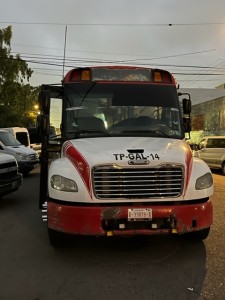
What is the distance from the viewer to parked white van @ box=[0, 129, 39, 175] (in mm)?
16828

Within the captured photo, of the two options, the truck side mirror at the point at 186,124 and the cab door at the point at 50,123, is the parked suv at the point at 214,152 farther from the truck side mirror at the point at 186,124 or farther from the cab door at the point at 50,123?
the cab door at the point at 50,123

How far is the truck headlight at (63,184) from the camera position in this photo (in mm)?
5510

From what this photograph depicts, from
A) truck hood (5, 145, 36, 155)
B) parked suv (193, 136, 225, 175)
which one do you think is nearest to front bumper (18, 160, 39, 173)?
truck hood (5, 145, 36, 155)

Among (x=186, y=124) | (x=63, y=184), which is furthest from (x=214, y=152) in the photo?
(x=63, y=184)

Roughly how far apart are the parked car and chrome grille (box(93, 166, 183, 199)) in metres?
4.98

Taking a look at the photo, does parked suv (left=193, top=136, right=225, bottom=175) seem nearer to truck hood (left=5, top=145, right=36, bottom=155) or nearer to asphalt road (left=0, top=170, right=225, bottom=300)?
truck hood (left=5, top=145, right=36, bottom=155)

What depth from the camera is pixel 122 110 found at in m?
6.75

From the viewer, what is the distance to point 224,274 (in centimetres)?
507

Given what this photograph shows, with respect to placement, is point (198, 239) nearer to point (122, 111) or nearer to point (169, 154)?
point (169, 154)

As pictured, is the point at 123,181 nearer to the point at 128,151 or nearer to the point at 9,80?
the point at 128,151

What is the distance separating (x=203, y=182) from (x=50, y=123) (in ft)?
9.01

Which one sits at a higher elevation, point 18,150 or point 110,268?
point 18,150

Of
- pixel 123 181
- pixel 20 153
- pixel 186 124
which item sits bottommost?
pixel 20 153

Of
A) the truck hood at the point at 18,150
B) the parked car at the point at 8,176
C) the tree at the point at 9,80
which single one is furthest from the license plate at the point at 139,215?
the tree at the point at 9,80
